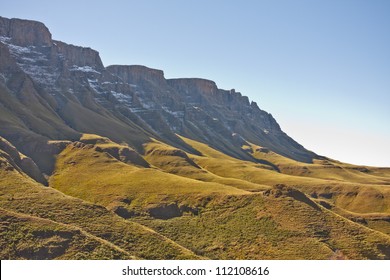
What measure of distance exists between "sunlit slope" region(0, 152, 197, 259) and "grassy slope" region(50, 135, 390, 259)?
1665cm

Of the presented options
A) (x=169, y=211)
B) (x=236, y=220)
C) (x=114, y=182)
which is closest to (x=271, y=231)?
(x=236, y=220)

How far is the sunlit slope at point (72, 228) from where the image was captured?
78375mm

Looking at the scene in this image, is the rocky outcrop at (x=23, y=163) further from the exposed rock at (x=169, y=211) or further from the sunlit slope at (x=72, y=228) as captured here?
the exposed rock at (x=169, y=211)

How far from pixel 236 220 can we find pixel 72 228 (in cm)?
4787

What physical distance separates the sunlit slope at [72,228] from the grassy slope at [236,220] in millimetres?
16645

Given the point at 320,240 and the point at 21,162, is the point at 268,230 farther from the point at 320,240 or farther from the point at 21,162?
the point at 21,162

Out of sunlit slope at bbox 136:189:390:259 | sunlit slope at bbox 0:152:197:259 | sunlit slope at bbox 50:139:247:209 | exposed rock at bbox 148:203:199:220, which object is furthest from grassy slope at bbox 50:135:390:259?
sunlit slope at bbox 0:152:197:259

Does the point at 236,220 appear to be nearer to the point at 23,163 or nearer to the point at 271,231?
the point at 271,231

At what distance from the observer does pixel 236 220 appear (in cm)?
11512

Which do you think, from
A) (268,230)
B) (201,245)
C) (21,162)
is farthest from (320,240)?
(21,162)

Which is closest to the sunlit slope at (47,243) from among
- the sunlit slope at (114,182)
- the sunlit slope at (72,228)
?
the sunlit slope at (72,228)

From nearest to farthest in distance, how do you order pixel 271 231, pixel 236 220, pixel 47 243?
1. pixel 47 243
2. pixel 271 231
3. pixel 236 220

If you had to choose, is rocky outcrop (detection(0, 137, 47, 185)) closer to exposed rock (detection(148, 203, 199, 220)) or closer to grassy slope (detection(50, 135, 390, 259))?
grassy slope (detection(50, 135, 390, 259))

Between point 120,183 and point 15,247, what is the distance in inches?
2824
